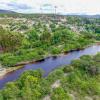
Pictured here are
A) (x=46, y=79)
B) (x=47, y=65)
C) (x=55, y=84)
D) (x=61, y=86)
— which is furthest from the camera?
(x=47, y=65)

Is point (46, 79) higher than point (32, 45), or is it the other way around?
point (46, 79)

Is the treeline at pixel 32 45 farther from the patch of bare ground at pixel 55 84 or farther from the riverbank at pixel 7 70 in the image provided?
the patch of bare ground at pixel 55 84

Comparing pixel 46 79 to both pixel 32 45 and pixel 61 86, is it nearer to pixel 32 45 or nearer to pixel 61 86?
pixel 61 86

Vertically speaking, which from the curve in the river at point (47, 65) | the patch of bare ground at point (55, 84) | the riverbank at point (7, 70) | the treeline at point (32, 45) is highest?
the patch of bare ground at point (55, 84)

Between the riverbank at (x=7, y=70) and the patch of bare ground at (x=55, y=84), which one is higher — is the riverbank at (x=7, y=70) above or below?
below

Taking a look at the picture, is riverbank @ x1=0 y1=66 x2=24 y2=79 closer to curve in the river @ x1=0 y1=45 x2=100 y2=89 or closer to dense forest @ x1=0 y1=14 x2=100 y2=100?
curve in the river @ x1=0 y1=45 x2=100 y2=89

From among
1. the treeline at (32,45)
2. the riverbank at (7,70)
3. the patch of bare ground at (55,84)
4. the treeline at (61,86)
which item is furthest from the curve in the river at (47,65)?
the patch of bare ground at (55,84)

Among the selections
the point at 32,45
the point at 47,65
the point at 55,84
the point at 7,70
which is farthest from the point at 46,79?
the point at 32,45

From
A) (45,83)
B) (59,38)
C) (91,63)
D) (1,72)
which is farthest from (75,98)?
(59,38)

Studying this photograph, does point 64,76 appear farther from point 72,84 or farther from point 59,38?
point 59,38
